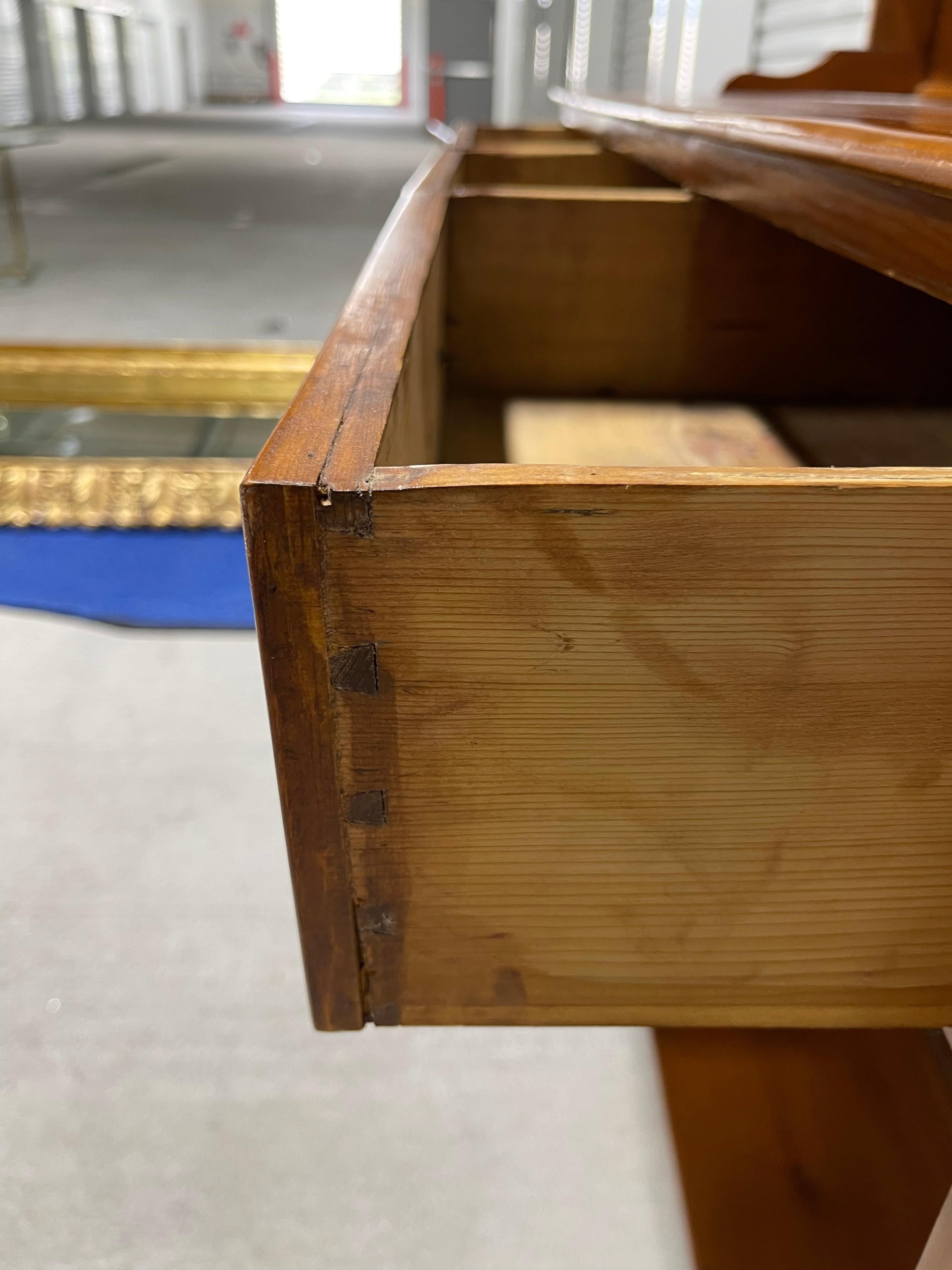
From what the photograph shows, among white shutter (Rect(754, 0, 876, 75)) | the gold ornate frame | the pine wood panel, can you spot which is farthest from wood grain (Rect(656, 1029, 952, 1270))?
white shutter (Rect(754, 0, 876, 75))

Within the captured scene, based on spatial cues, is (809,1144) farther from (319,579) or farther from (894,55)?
(894,55)

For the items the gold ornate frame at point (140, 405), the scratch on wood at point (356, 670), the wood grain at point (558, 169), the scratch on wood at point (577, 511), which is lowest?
the gold ornate frame at point (140, 405)

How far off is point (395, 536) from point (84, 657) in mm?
1116

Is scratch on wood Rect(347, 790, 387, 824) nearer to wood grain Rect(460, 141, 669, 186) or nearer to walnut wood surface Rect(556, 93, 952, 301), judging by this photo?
walnut wood surface Rect(556, 93, 952, 301)

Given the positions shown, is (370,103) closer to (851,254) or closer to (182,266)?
(182,266)

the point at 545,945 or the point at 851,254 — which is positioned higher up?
the point at 851,254

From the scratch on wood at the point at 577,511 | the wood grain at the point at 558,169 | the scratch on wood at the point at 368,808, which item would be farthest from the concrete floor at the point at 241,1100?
the wood grain at the point at 558,169

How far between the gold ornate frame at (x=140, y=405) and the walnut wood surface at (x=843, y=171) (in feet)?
3.17

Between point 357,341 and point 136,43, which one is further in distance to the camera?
point 136,43

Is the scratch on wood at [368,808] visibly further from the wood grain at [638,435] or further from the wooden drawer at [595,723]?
the wood grain at [638,435]

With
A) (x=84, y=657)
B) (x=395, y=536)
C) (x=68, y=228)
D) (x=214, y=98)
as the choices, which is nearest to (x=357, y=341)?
(x=395, y=536)

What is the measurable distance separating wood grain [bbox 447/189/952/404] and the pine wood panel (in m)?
0.72

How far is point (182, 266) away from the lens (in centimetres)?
200

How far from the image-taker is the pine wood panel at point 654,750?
12.9 inches
